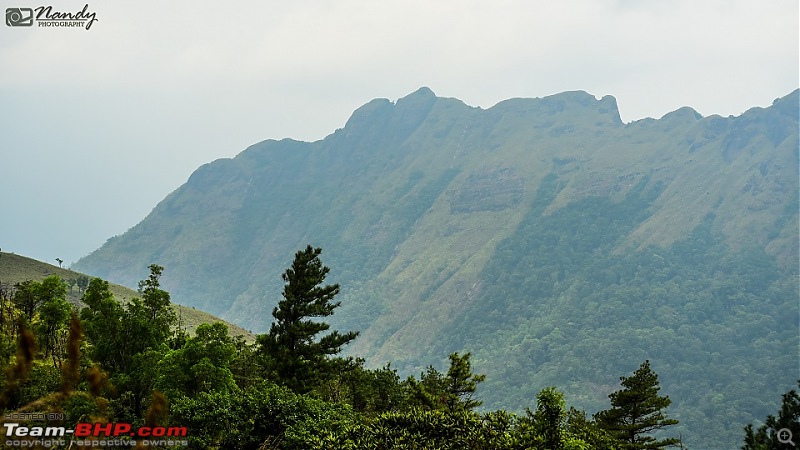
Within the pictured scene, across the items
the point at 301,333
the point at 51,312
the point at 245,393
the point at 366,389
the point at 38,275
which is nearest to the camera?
the point at 245,393

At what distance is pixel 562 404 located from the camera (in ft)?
65.7

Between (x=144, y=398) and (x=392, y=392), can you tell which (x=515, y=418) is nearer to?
(x=144, y=398)

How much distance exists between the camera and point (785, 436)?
3425 centimetres

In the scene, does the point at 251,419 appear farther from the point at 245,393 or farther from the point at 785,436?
the point at 785,436

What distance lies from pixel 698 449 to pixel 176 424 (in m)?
178

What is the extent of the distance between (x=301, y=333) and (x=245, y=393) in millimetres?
14971

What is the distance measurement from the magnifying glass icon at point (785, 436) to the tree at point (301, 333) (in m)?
30.1

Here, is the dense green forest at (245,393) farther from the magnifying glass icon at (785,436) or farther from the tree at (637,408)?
the magnifying glass icon at (785,436)

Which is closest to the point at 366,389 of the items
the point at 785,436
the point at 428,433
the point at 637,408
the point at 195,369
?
the point at 637,408

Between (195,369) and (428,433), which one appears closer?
(428,433)

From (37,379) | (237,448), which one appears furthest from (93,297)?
(237,448)

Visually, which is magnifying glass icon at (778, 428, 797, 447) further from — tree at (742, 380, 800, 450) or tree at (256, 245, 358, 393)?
tree at (256, 245, 358, 393)

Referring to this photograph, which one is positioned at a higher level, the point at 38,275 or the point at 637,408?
the point at 38,275

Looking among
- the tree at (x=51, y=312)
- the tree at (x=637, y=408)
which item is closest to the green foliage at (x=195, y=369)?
the tree at (x=51, y=312)
